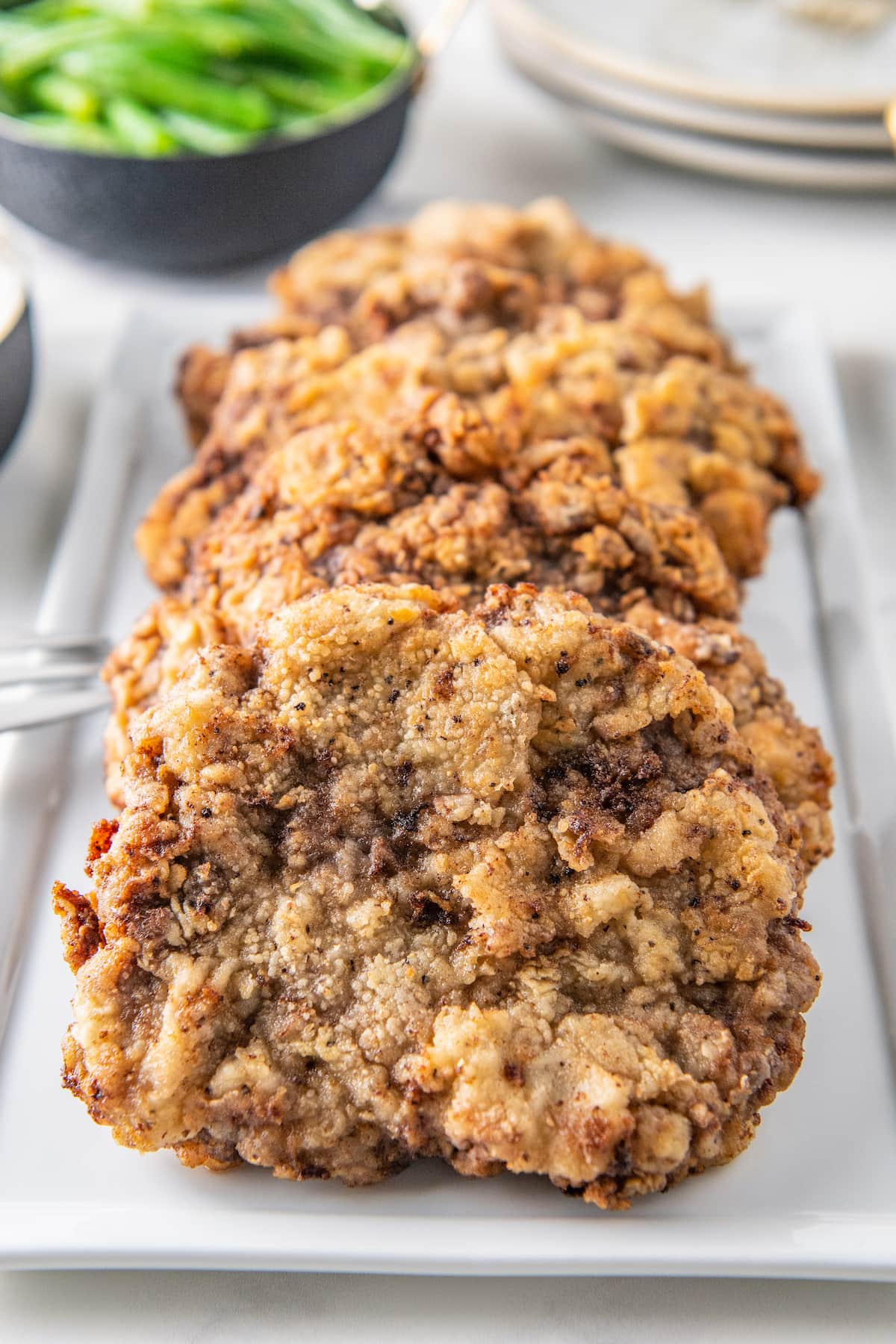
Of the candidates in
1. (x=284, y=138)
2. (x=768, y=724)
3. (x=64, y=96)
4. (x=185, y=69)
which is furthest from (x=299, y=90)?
(x=768, y=724)

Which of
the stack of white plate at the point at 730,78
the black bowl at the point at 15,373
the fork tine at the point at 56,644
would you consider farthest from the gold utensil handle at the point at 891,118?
the fork tine at the point at 56,644

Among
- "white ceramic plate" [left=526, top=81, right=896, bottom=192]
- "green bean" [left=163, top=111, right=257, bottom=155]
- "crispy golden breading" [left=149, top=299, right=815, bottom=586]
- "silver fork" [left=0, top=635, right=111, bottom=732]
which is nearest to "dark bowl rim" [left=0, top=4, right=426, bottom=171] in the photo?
"green bean" [left=163, top=111, right=257, bottom=155]

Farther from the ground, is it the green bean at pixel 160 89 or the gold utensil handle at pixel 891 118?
the gold utensil handle at pixel 891 118

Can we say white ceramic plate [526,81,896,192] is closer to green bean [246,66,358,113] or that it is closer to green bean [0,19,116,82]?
green bean [246,66,358,113]

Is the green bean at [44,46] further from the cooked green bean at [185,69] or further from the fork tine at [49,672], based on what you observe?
the fork tine at [49,672]

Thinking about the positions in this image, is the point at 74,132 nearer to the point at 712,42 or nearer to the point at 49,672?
the point at 49,672

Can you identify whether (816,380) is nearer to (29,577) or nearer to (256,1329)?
(29,577)

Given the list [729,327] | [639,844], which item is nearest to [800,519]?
[729,327]
